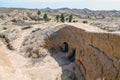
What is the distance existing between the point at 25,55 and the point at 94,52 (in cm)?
2218

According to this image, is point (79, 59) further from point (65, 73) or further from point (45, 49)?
point (45, 49)

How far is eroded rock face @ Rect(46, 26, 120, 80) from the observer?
79.1ft

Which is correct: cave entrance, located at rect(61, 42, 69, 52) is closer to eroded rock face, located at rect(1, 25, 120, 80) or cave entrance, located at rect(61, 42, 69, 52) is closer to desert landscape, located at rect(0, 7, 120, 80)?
desert landscape, located at rect(0, 7, 120, 80)

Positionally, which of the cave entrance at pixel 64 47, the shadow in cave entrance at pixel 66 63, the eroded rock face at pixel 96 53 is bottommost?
the shadow in cave entrance at pixel 66 63

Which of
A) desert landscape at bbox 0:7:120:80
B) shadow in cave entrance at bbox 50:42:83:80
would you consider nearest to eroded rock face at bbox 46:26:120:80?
desert landscape at bbox 0:7:120:80

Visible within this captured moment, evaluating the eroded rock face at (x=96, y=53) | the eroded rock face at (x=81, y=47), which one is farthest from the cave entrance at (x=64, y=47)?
the eroded rock face at (x=96, y=53)

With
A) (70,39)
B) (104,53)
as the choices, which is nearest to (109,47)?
(104,53)

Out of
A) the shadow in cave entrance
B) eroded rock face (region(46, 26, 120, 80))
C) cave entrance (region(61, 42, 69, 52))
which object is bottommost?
the shadow in cave entrance

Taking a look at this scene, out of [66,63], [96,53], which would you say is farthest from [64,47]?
[96,53]

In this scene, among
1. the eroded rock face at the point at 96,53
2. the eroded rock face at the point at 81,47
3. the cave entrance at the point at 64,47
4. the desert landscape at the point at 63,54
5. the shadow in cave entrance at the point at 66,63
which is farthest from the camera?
the cave entrance at the point at 64,47

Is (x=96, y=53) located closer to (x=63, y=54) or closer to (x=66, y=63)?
(x=66, y=63)

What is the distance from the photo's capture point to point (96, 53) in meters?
29.4

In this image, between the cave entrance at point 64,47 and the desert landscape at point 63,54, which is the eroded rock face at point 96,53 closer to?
the desert landscape at point 63,54

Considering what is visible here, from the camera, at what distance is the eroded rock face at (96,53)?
2411 centimetres
